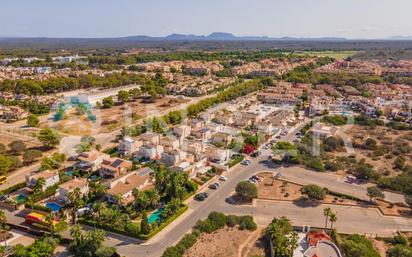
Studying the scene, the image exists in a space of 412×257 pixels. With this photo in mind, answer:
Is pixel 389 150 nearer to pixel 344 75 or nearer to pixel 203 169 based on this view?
pixel 203 169

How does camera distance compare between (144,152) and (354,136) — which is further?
(354,136)

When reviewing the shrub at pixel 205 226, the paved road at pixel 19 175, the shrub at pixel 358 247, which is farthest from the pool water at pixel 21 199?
the shrub at pixel 358 247

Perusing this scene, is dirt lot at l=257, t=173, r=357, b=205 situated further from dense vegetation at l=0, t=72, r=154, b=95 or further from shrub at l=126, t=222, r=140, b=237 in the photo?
dense vegetation at l=0, t=72, r=154, b=95

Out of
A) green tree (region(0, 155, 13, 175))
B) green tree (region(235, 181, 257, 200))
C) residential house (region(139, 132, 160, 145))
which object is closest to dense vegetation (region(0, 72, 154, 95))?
residential house (region(139, 132, 160, 145))

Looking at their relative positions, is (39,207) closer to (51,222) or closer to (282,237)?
(51,222)

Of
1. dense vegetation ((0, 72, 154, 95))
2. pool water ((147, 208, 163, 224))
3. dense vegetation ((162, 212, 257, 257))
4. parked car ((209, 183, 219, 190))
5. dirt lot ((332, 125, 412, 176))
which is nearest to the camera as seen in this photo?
dense vegetation ((162, 212, 257, 257))

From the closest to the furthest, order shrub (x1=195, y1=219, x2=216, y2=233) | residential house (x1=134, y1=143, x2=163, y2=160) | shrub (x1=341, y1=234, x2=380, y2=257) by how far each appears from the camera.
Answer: shrub (x1=341, y1=234, x2=380, y2=257) → shrub (x1=195, y1=219, x2=216, y2=233) → residential house (x1=134, y1=143, x2=163, y2=160)

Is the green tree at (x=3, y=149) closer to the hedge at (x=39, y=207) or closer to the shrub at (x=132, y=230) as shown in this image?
the hedge at (x=39, y=207)

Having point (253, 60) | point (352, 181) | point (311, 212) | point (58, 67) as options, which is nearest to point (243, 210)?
point (311, 212)
